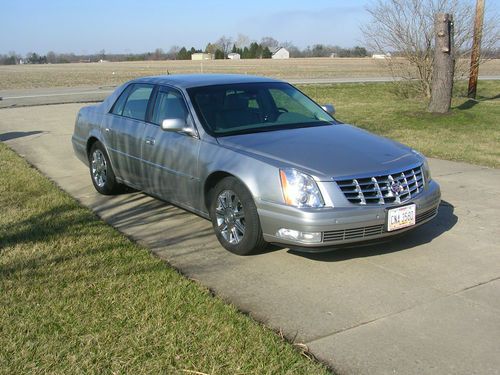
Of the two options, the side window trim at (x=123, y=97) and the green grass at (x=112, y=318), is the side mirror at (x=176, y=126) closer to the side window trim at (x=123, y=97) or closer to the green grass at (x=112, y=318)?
the green grass at (x=112, y=318)

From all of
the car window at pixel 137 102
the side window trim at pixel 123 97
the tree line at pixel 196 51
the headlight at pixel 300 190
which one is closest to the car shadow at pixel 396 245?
the headlight at pixel 300 190

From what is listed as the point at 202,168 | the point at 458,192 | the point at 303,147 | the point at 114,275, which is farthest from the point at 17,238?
the point at 458,192

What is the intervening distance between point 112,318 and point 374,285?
74.6 inches

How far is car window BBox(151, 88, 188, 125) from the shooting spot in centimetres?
557

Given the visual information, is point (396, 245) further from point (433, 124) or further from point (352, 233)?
point (433, 124)

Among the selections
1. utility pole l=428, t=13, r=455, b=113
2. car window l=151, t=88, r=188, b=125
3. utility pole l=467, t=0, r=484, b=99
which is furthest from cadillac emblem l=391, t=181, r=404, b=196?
utility pole l=467, t=0, r=484, b=99

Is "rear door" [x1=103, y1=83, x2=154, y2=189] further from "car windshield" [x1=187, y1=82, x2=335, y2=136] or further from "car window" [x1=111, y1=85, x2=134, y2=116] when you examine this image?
"car windshield" [x1=187, y1=82, x2=335, y2=136]

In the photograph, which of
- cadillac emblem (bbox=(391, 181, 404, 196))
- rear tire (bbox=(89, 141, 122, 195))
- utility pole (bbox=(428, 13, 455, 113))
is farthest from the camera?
utility pole (bbox=(428, 13, 455, 113))

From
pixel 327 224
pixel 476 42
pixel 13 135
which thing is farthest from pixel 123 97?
pixel 476 42

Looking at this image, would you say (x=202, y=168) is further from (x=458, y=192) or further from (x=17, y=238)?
(x=458, y=192)

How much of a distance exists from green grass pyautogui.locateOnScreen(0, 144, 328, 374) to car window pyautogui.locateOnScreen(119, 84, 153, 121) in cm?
156

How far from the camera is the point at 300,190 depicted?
4.31m

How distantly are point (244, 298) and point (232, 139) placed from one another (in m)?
1.60

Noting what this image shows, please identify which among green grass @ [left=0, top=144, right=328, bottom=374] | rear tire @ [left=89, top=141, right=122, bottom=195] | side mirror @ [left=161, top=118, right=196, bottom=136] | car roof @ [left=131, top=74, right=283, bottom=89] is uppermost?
car roof @ [left=131, top=74, right=283, bottom=89]
